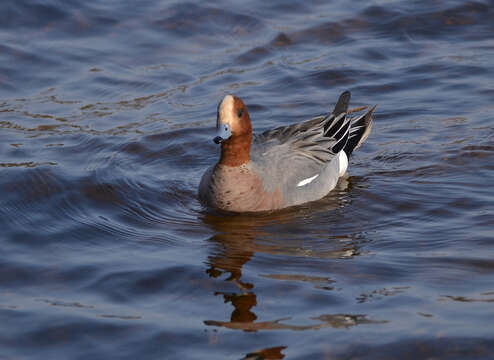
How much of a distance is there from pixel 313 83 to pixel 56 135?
342cm

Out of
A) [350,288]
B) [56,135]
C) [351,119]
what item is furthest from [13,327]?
[351,119]

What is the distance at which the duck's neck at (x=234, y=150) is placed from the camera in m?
7.23

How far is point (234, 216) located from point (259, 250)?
927 millimetres

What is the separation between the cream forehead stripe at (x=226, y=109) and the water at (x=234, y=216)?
0.89 m

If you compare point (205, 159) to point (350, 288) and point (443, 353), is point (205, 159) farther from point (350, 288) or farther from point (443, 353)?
point (443, 353)

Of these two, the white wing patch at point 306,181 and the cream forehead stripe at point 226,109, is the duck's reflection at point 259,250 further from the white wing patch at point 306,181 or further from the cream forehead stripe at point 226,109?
the cream forehead stripe at point 226,109

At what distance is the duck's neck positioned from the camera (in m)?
7.23

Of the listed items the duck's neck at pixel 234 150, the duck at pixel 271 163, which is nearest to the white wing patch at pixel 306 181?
the duck at pixel 271 163

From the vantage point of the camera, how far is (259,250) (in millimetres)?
6375

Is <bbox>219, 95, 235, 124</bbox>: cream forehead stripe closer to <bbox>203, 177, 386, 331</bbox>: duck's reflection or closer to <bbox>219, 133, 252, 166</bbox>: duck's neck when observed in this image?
<bbox>219, 133, 252, 166</bbox>: duck's neck

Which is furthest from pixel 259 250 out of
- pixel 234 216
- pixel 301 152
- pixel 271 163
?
pixel 301 152

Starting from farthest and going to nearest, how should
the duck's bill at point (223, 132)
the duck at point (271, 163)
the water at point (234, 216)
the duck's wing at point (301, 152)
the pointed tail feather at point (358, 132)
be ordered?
1. the pointed tail feather at point (358, 132)
2. the duck's wing at point (301, 152)
3. the duck at point (271, 163)
4. the duck's bill at point (223, 132)
5. the water at point (234, 216)

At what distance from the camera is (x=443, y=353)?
486 centimetres

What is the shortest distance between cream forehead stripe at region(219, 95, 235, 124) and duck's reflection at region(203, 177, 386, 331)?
888 mm
